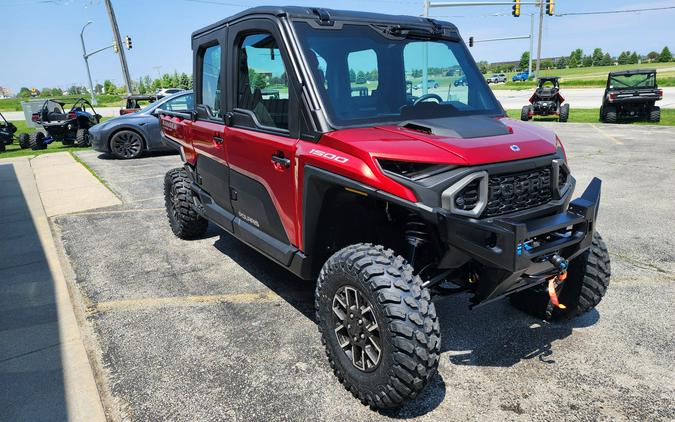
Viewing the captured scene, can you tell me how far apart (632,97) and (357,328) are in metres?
18.0

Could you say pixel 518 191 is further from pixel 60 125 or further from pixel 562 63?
pixel 562 63

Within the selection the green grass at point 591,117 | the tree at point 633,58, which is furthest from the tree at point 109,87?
the tree at point 633,58

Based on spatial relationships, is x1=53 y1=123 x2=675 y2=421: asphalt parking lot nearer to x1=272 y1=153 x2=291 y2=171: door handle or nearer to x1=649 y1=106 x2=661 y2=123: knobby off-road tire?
x1=272 y1=153 x2=291 y2=171: door handle

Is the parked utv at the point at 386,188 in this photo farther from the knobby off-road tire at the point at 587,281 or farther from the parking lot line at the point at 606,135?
the parking lot line at the point at 606,135

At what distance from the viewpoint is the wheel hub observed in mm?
2682

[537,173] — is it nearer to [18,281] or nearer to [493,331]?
[493,331]

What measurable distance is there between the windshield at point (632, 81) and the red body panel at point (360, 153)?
17.8 meters

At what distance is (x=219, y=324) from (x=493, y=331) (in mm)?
2085

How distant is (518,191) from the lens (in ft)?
8.70

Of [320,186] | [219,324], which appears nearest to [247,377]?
[219,324]

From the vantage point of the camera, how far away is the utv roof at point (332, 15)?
10.5 feet

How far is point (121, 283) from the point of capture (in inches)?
185

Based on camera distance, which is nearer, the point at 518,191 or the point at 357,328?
the point at 518,191

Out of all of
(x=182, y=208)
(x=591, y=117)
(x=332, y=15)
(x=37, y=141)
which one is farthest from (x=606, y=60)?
(x=332, y=15)
